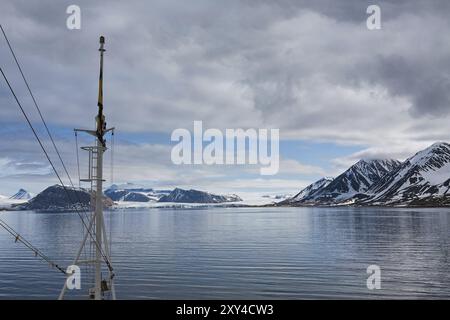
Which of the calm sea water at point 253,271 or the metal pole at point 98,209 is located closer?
the metal pole at point 98,209

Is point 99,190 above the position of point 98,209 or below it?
above

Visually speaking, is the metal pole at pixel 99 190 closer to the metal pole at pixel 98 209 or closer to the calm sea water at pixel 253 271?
Answer: the metal pole at pixel 98 209

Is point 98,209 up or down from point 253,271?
up

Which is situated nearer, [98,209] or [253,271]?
[98,209]

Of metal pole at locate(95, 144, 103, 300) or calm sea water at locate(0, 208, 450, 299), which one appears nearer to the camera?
metal pole at locate(95, 144, 103, 300)

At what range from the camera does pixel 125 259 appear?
7719 cm

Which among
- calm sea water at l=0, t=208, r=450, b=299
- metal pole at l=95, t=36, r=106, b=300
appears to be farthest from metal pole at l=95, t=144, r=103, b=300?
calm sea water at l=0, t=208, r=450, b=299

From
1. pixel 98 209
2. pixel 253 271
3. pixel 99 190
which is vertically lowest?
pixel 253 271

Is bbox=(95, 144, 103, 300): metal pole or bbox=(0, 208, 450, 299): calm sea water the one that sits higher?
bbox=(95, 144, 103, 300): metal pole

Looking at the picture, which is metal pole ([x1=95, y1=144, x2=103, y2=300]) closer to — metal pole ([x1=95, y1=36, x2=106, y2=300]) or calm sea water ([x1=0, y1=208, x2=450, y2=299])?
metal pole ([x1=95, y1=36, x2=106, y2=300])

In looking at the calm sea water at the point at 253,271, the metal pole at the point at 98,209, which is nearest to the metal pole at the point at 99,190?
the metal pole at the point at 98,209

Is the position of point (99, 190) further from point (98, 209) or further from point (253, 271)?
point (253, 271)

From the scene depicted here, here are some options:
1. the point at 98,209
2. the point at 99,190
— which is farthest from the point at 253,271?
the point at 99,190
